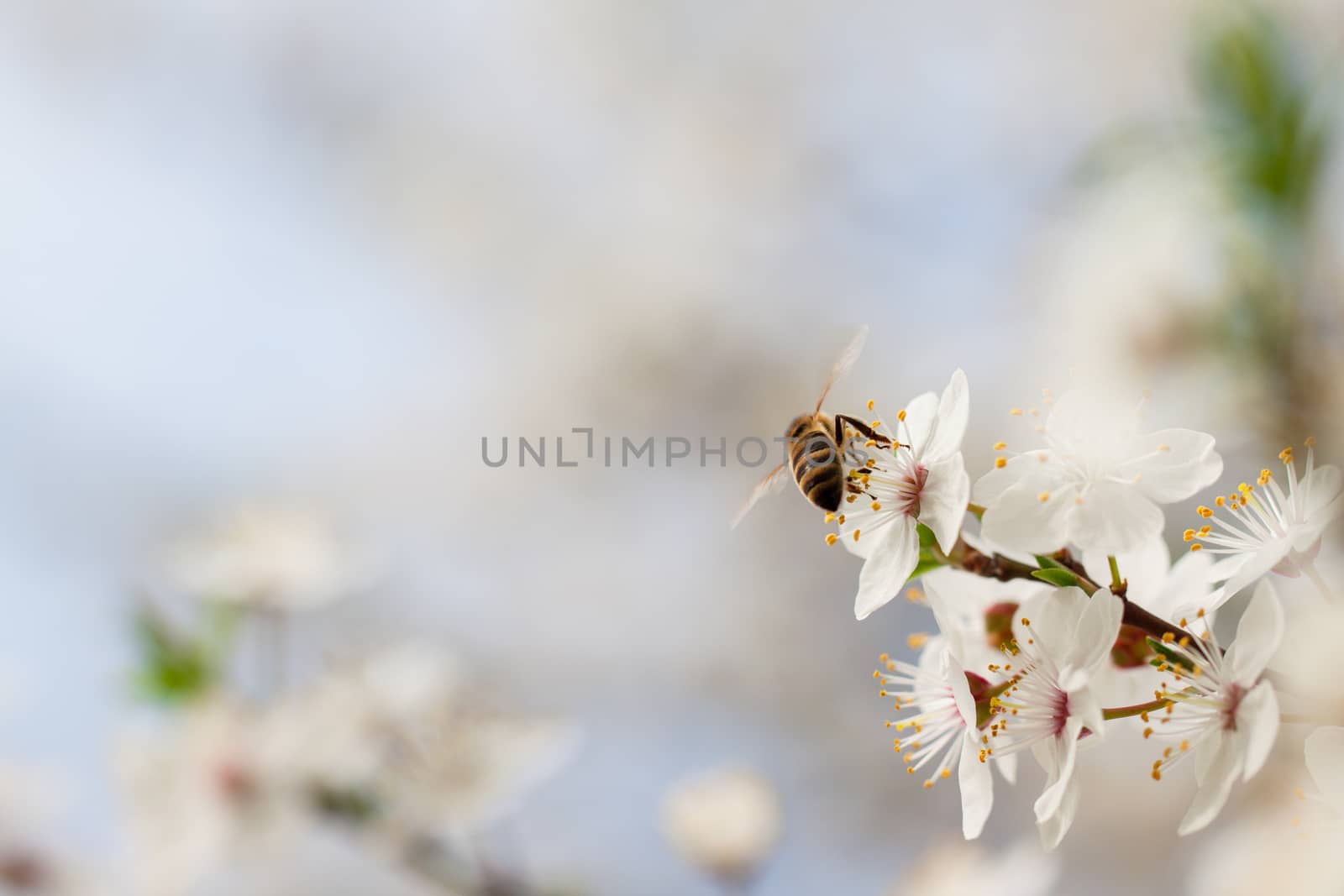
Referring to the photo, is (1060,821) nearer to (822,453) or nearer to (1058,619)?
(1058,619)

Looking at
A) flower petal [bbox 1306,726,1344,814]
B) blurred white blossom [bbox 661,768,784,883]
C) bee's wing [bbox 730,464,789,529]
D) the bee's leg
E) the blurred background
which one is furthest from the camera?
the blurred background

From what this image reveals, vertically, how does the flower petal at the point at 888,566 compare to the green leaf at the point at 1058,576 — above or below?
above

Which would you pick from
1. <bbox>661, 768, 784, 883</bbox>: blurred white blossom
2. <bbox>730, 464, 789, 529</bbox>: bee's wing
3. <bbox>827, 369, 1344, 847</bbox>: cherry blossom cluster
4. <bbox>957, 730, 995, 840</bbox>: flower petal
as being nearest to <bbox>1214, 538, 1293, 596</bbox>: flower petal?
<bbox>827, 369, 1344, 847</bbox>: cherry blossom cluster

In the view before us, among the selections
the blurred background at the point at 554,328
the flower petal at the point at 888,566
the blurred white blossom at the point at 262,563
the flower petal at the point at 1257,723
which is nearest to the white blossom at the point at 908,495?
the flower petal at the point at 888,566

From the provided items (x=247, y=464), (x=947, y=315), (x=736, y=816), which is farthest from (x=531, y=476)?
(x=736, y=816)

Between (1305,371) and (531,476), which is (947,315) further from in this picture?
(1305,371)

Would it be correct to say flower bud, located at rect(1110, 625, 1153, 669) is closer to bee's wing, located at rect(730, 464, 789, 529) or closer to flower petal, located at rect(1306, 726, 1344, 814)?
flower petal, located at rect(1306, 726, 1344, 814)

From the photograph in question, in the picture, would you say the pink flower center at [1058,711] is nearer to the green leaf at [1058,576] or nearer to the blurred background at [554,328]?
the green leaf at [1058,576]
